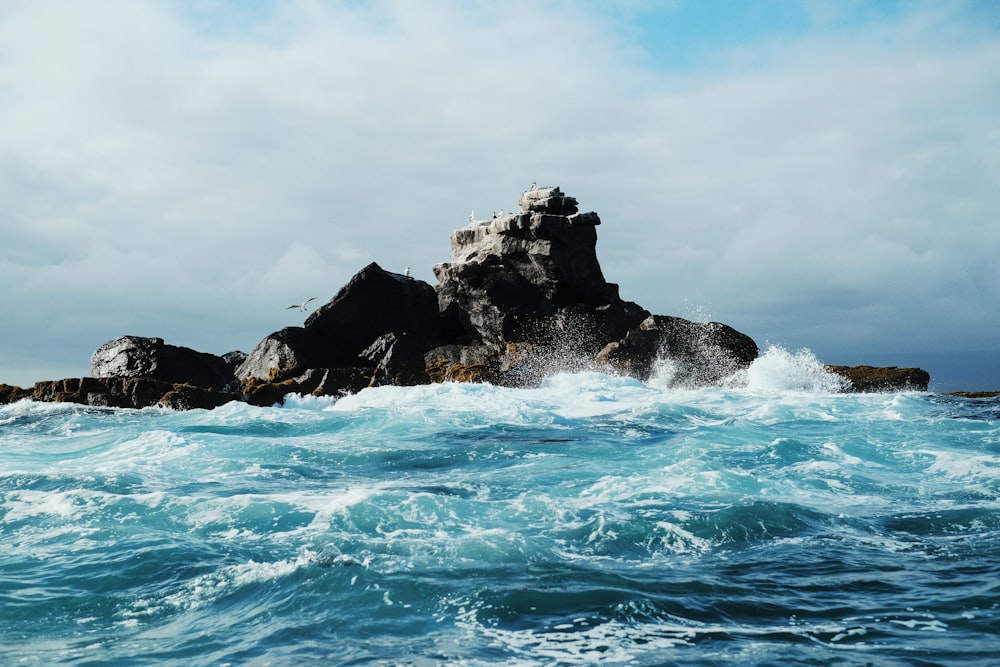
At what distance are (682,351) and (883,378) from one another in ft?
25.5

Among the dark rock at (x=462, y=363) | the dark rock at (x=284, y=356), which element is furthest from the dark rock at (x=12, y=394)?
the dark rock at (x=462, y=363)

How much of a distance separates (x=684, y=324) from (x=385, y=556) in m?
27.2

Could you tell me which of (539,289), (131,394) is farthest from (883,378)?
(131,394)

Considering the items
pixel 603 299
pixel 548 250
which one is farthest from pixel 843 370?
pixel 548 250

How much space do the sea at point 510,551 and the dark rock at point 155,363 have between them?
1601 cm

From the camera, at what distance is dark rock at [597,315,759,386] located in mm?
31078

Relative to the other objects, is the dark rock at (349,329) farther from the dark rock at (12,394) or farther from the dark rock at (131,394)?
the dark rock at (12,394)

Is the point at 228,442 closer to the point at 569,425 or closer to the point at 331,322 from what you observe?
the point at 569,425

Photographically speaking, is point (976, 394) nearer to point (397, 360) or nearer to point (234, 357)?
point (397, 360)

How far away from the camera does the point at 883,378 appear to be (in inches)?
1267

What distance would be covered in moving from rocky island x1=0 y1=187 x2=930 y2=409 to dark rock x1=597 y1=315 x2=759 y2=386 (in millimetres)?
50

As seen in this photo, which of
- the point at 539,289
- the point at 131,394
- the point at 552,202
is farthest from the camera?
the point at 552,202

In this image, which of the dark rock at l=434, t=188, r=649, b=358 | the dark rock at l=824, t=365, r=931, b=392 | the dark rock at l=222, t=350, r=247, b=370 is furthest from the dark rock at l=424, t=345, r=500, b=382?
the dark rock at l=824, t=365, r=931, b=392

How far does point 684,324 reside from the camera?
33.2m
